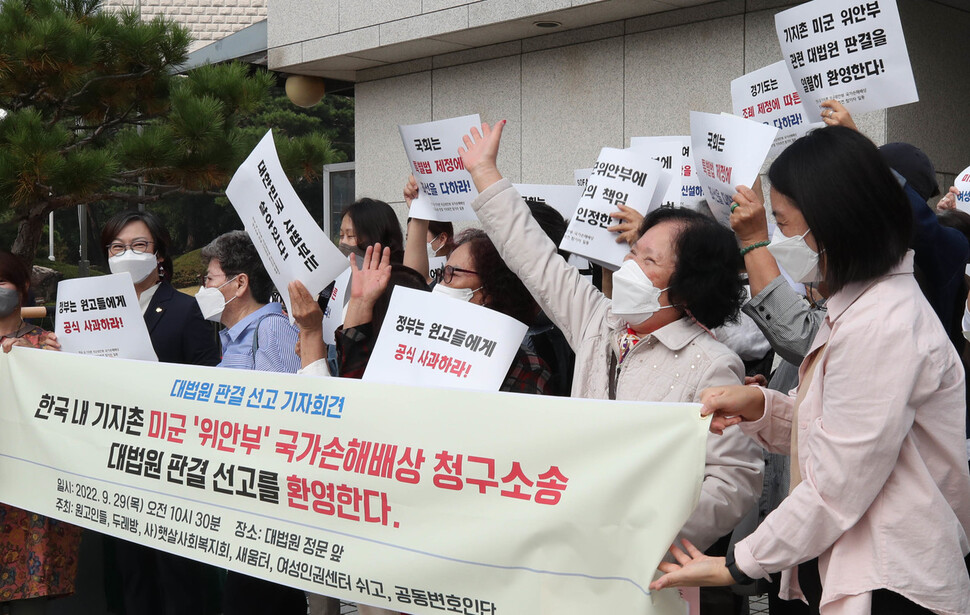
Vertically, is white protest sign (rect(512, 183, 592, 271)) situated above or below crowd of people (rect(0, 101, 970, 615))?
above

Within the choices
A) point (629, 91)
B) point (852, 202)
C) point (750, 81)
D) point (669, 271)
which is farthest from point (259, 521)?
point (629, 91)

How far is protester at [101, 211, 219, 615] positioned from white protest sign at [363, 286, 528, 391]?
1.38 meters

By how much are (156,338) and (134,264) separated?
33cm

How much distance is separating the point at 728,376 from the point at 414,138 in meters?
2.13

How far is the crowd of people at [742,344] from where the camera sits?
1.93 meters

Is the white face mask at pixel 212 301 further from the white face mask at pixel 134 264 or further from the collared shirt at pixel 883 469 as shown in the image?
the collared shirt at pixel 883 469

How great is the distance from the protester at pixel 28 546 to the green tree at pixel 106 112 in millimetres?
5570

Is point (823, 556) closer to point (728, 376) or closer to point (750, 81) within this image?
A: point (728, 376)

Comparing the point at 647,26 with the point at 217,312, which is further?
the point at 647,26

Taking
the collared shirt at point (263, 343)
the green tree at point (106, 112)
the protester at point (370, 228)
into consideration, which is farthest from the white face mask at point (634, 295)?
the green tree at point (106, 112)

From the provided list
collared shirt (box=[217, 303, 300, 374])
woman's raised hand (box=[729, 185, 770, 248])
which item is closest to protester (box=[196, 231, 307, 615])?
collared shirt (box=[217, 303, 300, 374])

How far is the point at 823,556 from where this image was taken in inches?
81.1

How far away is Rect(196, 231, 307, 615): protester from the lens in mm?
3492

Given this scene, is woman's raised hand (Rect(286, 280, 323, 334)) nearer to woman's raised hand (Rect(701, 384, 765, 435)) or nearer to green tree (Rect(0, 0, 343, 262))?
woman's raised hand (Rect(701, 384, 765, 435))
